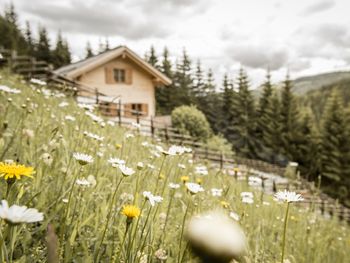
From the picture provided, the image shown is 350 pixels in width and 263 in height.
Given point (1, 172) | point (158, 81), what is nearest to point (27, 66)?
point (158, 81)

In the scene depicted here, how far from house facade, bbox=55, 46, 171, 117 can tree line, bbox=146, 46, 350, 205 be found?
15.1m

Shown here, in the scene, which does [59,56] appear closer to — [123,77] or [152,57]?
[152,57]

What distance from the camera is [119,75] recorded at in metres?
25.7

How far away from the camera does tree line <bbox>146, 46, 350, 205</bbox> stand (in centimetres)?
4131

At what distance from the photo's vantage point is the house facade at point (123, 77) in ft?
78.3

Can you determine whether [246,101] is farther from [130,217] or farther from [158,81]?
[130,217]

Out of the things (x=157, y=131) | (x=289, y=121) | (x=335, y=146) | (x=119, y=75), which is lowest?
(x=335, y=146)

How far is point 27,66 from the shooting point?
2869 cm

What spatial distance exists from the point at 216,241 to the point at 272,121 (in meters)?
48.0

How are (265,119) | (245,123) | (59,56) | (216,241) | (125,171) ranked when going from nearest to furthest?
1. (216,241)
2. (125,171)
3. (265,119)
4. (245,123)
5. (59,56)

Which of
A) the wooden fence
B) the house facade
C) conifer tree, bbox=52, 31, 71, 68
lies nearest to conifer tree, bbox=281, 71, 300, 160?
the wooden fence

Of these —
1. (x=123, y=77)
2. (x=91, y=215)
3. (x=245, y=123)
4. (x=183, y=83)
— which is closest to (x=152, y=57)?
(x=183, y=83)

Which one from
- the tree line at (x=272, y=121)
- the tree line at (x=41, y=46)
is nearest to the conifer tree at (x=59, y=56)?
the tree line at (x=41, y=46)

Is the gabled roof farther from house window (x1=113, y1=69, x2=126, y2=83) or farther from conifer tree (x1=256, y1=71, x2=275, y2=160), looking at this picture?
conifer tree (x1=256, y1=71, x2=275, y2=160)
